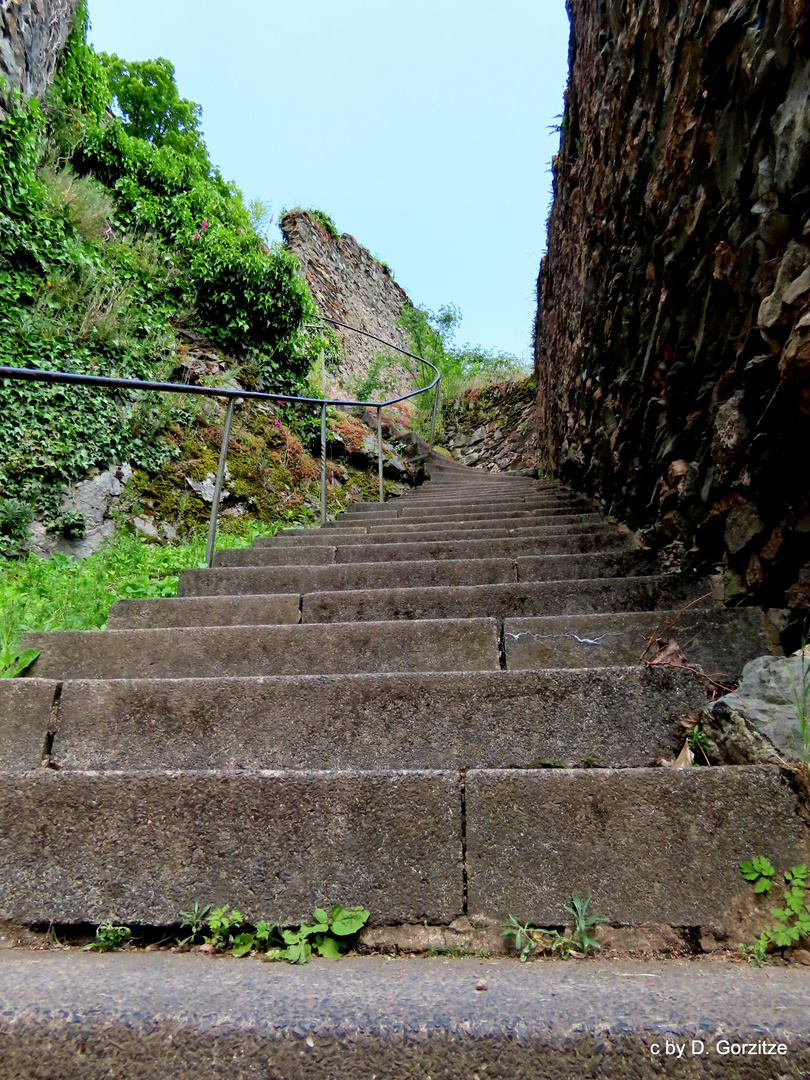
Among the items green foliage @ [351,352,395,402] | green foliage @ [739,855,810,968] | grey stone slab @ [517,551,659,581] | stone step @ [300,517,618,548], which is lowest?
green foliage @ [739,855,810,968]

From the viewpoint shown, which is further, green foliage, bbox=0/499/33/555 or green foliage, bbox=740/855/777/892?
green foliage, bbox=0/499/33/555

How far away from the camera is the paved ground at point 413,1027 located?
68cm

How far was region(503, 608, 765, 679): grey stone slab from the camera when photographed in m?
1.47

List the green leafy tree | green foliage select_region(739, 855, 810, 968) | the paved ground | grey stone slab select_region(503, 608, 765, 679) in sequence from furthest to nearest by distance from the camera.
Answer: the green leafy tree → grey stone slab select_region(503, 608, 765, 679) → green foliage select_region(739, 855, 810, 968) → the paved ground

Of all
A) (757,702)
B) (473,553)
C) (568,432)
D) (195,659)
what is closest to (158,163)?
(568,432)

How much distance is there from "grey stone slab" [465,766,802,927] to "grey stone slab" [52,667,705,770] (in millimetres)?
250

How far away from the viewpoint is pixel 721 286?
174cm

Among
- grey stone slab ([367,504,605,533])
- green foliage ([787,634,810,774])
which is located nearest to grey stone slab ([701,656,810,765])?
green foliage ([787,634,810,774])

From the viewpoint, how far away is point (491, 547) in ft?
8.98

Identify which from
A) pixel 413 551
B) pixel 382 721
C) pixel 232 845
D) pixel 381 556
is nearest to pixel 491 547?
pixel 413 551

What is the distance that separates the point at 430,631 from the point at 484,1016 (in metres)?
1.07

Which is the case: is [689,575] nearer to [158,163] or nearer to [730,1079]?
[730,1079]

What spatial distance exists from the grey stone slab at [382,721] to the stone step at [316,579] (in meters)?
0.66

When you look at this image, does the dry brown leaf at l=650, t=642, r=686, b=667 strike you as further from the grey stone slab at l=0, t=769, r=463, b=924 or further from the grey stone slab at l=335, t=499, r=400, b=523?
the grey stone slab at l=335, t=499, r=400, b=523
